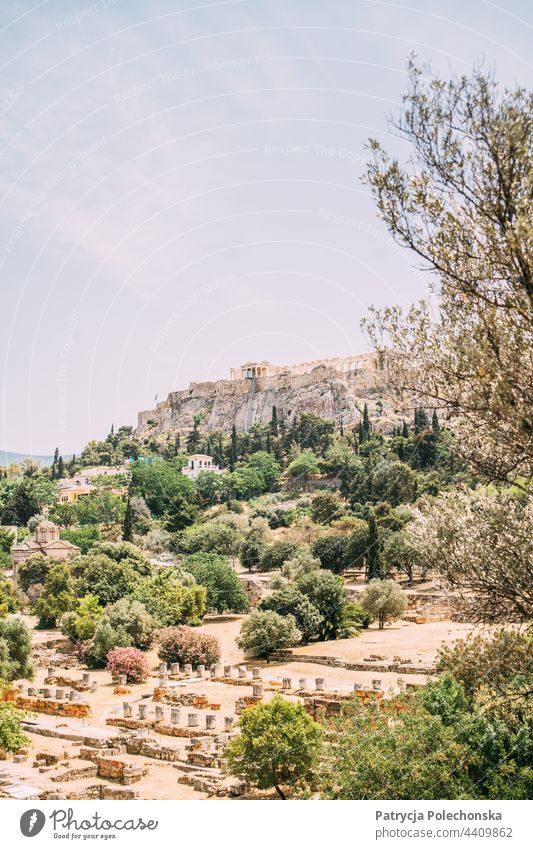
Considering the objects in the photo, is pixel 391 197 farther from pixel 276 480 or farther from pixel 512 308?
pixel 276 480

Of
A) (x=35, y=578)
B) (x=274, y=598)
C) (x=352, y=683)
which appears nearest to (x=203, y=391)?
(x=35, y=578)

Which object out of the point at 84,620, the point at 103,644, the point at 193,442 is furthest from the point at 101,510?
the point at 103,644

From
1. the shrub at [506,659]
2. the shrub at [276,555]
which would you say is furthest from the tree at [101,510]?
the shrub at [506,659]

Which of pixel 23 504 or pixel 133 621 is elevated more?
pixel 23 504

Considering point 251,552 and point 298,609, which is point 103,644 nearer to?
point 298,609

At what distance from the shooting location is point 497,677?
10.5m

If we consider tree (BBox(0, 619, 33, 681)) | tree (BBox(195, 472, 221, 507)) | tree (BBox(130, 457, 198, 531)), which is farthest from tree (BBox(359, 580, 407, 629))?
tree (BBox(195, 472, 221, 507))

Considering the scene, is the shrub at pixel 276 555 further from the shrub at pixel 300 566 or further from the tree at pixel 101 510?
the tree at pixel 101 510

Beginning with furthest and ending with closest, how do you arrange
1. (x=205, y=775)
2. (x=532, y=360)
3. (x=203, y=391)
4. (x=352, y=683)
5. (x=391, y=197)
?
(x=203, y=391) < (x=352, y=683) < (x=205, y=775) < (x=391, y=197) < (x=532, y=360)

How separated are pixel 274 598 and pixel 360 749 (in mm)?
19383

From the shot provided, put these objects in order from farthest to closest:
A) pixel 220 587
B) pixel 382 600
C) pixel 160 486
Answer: pixel 160 486 → pixel 220 587 → pixel 382 600

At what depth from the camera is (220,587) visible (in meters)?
39.4

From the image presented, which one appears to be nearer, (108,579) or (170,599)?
(170,599)

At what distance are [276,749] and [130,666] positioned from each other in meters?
13.3
